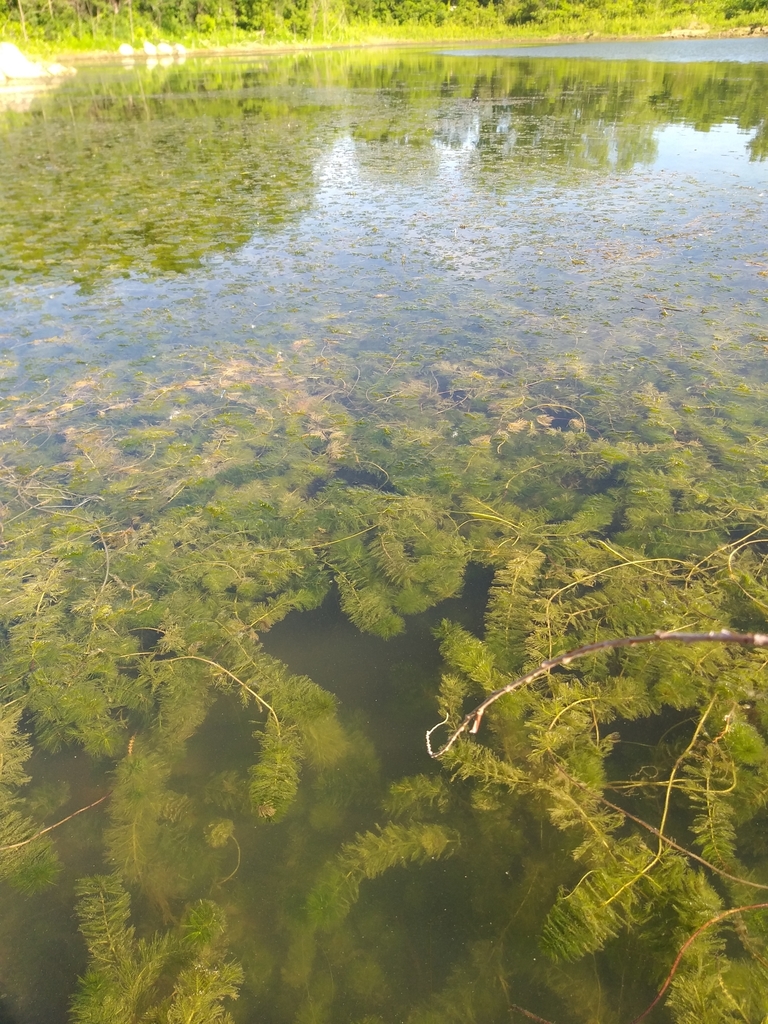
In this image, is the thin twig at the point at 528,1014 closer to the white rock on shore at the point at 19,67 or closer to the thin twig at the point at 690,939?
the thin twig at the point at 690,939

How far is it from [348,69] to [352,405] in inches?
1261

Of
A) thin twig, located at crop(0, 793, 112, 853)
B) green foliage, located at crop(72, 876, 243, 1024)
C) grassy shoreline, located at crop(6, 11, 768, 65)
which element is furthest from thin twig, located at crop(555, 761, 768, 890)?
grassy shoreline, located at crop(6, 11, 768, 65)

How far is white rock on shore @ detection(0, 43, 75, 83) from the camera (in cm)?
2620

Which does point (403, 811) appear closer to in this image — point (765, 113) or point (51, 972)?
point (51, 972)

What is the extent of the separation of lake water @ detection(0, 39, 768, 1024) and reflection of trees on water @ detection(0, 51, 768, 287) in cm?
95

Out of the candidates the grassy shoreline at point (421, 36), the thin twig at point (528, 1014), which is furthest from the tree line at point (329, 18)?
the thin twig at point (528, 1014)

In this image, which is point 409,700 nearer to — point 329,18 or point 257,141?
point 257,141

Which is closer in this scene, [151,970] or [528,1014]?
[528,1014]

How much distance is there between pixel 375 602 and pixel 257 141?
1313cm

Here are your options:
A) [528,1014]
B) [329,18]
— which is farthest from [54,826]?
[329,18]

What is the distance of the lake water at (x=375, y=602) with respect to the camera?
1.65 meters

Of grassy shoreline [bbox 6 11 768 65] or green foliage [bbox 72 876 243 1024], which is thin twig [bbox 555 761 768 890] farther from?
grassy shoreline [bbox 6 11 768 65]

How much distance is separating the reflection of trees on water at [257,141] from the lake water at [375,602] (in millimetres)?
947

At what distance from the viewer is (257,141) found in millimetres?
12352
